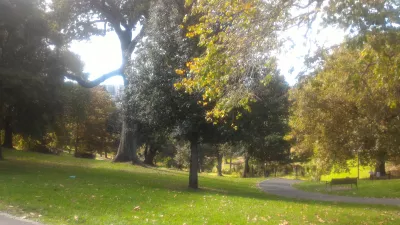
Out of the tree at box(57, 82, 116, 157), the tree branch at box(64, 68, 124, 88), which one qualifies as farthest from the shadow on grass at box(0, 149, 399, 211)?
the tree at box(57, 82, 116, 157)

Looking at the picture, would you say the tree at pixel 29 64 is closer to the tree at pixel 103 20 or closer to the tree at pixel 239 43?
the tree at pixel 103 20

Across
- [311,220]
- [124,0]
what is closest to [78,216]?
[311,220]

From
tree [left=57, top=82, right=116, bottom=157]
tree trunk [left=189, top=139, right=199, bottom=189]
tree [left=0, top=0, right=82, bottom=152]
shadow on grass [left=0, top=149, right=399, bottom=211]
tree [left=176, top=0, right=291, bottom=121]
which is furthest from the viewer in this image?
tree [left=57, top=82, right=116, bottom=157]

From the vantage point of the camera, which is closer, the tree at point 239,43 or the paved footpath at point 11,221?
the paved footpath at point 11,221

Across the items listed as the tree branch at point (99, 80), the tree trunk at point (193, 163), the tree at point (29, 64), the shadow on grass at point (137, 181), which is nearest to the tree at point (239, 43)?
the shadow on grass at point (137, 181)

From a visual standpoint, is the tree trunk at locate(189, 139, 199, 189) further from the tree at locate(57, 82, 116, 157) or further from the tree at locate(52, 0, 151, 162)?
the tree at locate(57, 82, 116, 157)

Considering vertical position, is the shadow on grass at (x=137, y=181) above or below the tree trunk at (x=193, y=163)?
below

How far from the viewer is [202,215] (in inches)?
381

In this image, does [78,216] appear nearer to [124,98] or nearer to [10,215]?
[10,215]

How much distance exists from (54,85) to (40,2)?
4.40 meters

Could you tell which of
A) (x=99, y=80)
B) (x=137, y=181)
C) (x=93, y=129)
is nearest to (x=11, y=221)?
(x=137, y=181)

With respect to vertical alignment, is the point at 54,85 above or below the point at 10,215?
above

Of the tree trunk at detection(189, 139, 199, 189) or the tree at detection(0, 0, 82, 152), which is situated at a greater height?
the tree at detection(0, 0, 82, 152)

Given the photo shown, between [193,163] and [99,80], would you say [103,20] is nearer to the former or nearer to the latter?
[99,80]
